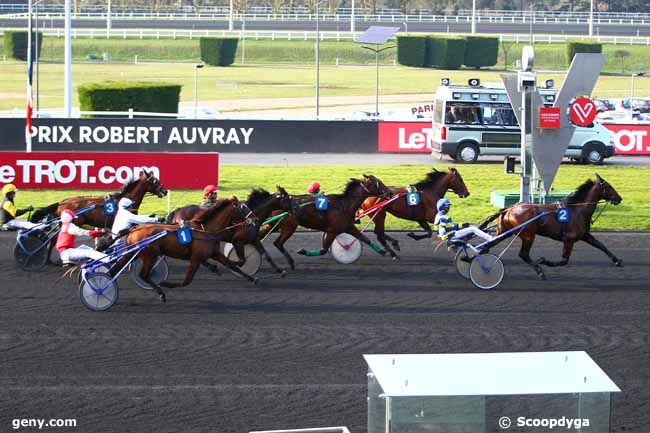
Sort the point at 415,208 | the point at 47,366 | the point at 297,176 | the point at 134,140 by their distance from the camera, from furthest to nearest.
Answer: the point at 134,140 → the point at 297,176 → the point at 415,208 → the point at 47,366

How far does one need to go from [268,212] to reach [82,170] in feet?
24.9

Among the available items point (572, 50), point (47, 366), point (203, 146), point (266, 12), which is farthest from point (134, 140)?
point (266, 12)

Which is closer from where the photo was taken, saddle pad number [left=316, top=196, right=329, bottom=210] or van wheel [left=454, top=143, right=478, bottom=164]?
saddle pad number [left=316, top=196, right=329, bottom=210]

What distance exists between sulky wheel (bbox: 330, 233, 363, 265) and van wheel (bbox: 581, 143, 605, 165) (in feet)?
46.7

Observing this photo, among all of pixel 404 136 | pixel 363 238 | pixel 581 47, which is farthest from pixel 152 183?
pixel 581 47

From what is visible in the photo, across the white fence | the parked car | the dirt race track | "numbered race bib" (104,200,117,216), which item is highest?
the white fence

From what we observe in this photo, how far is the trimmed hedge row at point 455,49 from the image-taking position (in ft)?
197

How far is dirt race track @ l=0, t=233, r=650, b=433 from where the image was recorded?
9.49 meters

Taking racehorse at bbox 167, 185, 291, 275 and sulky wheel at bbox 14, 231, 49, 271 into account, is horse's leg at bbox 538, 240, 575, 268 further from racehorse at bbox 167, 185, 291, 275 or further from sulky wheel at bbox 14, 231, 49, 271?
sulky wheel at bbox 14, 231, 49, 271

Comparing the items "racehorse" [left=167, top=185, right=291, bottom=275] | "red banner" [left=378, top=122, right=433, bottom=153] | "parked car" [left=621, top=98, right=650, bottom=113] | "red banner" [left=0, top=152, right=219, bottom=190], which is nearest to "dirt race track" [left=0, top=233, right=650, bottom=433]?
"racehorse" [left=167, top=185, right=291, bottom=275]

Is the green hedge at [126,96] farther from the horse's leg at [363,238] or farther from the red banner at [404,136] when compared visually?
the horse's leg at [363,238]

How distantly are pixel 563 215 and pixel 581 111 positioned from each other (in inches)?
233

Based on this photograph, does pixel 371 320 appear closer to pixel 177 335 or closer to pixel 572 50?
pixel 177 335

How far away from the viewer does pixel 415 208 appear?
54.4 feet
